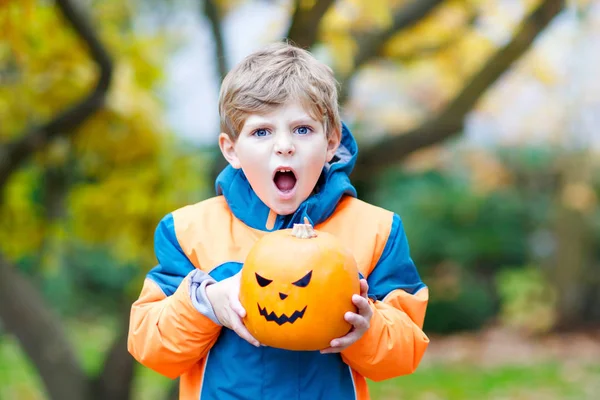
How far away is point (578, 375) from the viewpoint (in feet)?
27.3

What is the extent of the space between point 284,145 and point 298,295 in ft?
1.28

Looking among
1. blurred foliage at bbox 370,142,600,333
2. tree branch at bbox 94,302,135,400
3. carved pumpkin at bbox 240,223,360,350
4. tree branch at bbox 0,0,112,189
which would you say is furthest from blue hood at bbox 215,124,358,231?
blurred foliage at bbox 370,142,600,333

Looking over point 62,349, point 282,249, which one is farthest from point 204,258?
point 62,349

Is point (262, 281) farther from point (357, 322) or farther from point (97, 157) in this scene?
point (97, 157)

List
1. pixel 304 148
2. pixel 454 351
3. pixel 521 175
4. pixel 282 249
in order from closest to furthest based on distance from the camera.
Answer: pixel 282 249, pixel 304 148, pixel 454 351, pixel 521 175

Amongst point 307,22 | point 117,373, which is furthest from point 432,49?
point 117,373

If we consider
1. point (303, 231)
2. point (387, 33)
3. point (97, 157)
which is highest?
point (387, 33)

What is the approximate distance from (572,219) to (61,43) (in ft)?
26.0

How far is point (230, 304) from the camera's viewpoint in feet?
5.95

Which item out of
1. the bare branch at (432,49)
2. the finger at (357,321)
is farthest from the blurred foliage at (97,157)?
the finger at (357,321)

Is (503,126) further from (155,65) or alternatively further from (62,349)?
(62,349)

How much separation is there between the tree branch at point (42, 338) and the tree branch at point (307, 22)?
2544 mm

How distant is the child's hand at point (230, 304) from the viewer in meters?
1.80

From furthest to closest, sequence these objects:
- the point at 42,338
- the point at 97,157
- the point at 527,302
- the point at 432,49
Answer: the point at 527,302 < the point at 432,49 < the point at 97,157 < the point at 42,338
